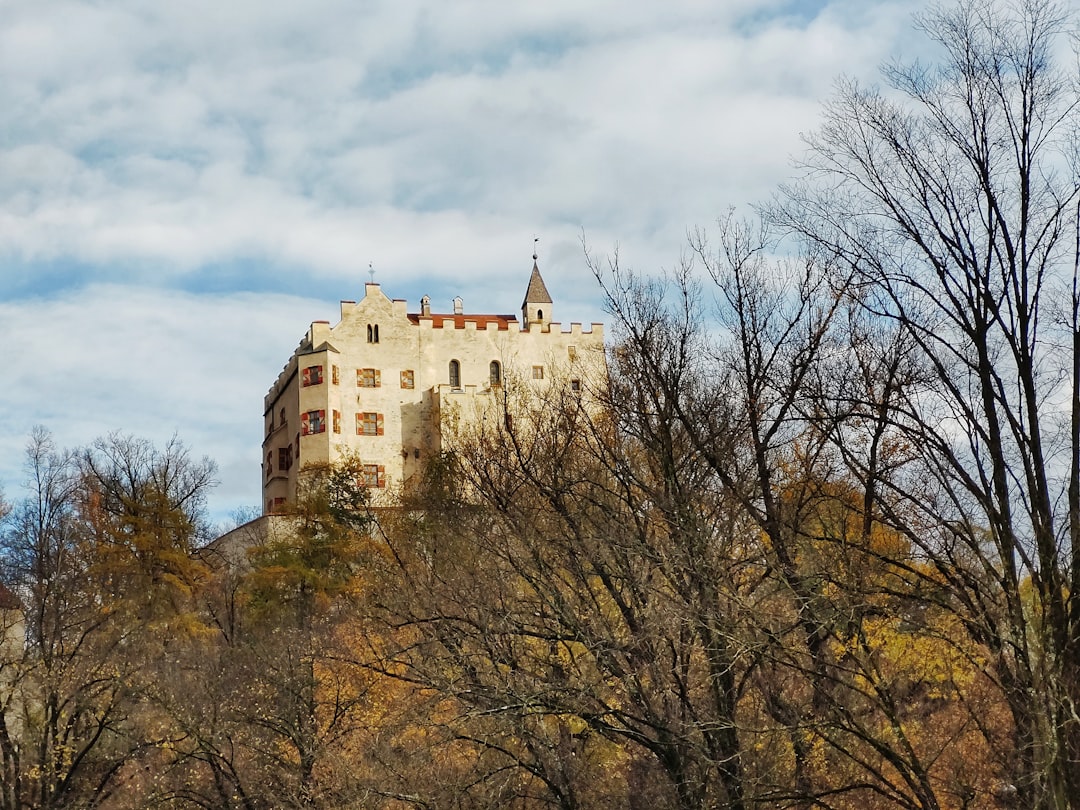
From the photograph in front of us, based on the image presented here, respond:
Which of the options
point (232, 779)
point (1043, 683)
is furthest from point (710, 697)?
point (232, 779)

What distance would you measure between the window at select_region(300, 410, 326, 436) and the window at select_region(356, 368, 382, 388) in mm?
2992

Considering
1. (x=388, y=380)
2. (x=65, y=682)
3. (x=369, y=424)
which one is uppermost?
(x=388, y=380)

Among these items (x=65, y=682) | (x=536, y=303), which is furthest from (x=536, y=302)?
(x=65, y=682)

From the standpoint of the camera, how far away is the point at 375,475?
72500 mm

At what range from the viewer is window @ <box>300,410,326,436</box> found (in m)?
72.5

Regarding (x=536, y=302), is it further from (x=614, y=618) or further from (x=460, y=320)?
(x=614, y=618)

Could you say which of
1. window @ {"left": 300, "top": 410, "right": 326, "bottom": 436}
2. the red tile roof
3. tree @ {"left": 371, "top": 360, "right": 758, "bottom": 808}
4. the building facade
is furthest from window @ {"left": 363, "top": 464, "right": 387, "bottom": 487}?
tree @ {"left": 371, "top": 360, "right": 758, "bottom": 808}

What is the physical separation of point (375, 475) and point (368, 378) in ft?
18.7

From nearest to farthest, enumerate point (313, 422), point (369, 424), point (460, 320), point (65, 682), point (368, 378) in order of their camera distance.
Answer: point (65, 682) → point (313, 422) → point (369, 424) → point (368, 378) → point (460, 320)

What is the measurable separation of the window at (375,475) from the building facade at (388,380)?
0.24 feet

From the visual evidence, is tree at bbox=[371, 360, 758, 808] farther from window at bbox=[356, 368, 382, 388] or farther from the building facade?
window at bbox=[356, 368, 382, 388]

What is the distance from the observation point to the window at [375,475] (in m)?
71.7

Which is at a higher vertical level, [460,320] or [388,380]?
[460,320]

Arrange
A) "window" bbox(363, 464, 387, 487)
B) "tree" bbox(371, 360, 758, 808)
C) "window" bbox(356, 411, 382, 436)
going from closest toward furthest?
"tree" bbox(371, 360, 758, 808) < "window" bbox(363, 464, 387, 487) < "window" bbox(356, 411, 382, 436)
